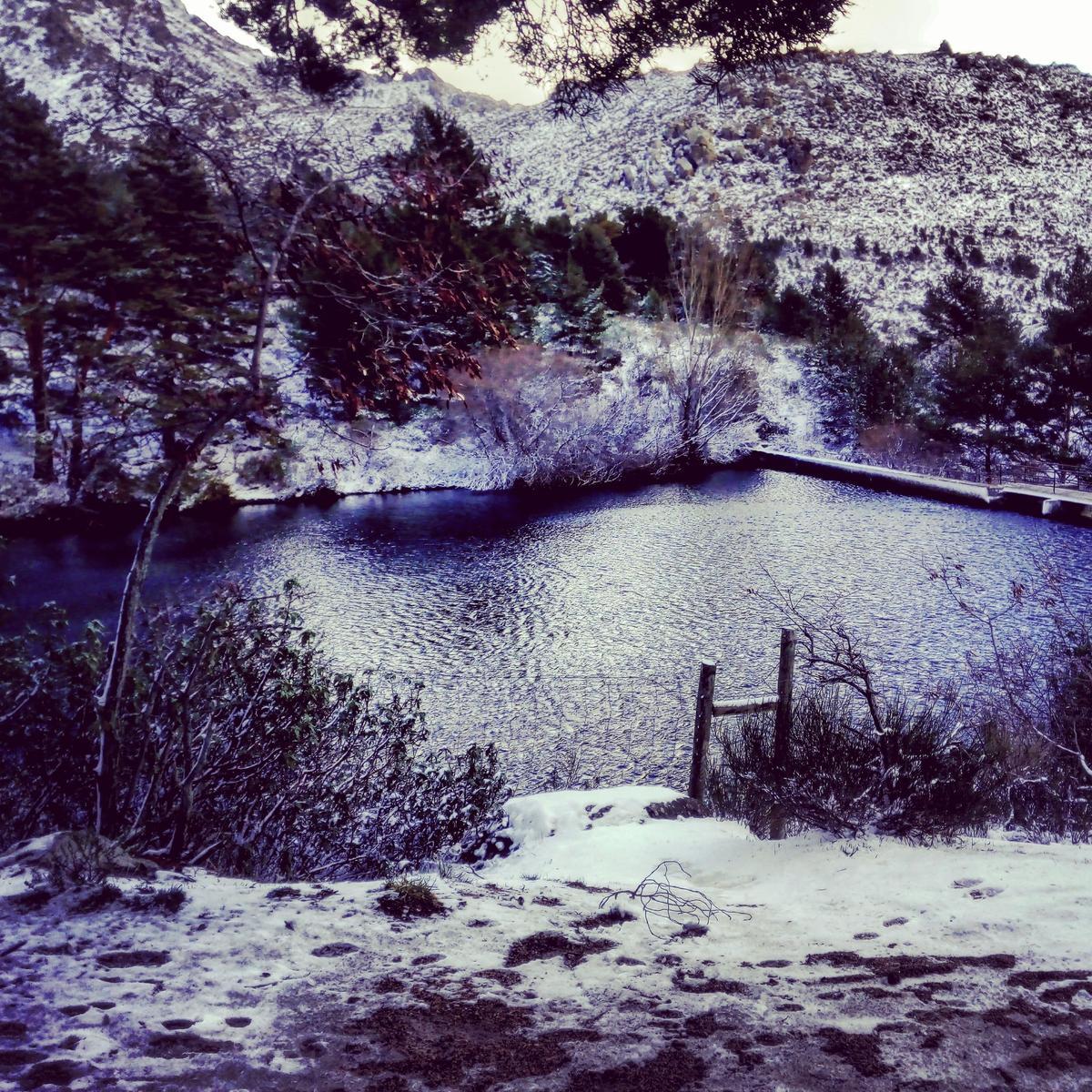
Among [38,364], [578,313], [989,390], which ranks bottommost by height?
[38,364]

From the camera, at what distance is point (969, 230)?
48.9 metres

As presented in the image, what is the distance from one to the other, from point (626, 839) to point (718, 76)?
450 centimetres

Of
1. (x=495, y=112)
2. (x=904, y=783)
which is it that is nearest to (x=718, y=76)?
(x=904, y=783)

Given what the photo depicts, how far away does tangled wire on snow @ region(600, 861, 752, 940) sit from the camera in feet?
10.6

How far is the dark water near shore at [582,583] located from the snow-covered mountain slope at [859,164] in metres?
23.4

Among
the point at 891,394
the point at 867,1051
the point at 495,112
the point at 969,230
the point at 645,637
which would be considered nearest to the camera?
the point at 867,1051

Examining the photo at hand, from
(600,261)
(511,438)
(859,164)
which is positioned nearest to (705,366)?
(511,438)

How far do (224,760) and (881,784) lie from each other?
11.6ft

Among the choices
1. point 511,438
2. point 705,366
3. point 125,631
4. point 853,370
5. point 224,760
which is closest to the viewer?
point 125,631

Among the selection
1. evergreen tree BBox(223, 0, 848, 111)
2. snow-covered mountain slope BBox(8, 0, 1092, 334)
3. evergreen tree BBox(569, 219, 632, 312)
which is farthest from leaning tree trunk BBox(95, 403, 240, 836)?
snow-covered mountain slope BBox(8, 0, 1092, 334)

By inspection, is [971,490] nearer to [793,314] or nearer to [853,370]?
[853,370]

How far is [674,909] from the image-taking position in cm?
344

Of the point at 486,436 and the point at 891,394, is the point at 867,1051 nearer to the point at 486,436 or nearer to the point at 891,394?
the point at 486,436

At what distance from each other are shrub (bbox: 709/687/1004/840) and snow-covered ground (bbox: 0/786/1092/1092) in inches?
33.2
